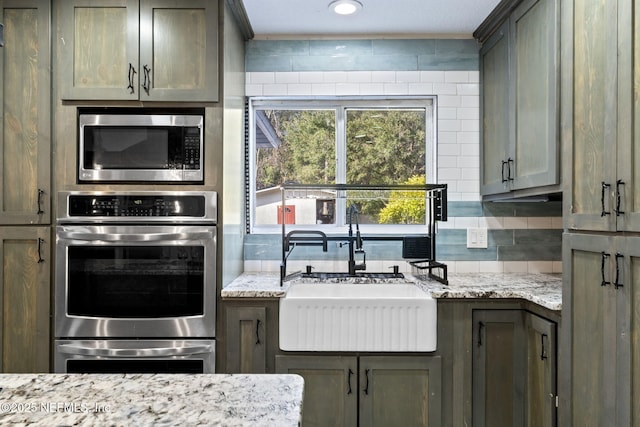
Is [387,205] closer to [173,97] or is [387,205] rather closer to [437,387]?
[437,387]

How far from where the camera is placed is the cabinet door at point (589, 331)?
1.21 meters

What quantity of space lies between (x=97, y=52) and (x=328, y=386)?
1929 mm

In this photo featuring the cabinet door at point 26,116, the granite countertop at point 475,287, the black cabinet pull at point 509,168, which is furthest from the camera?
the black cabinet pull at point 509,168

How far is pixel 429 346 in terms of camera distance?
→ 1.81 metres

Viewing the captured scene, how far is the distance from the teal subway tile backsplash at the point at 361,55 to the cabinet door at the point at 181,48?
1.92ft

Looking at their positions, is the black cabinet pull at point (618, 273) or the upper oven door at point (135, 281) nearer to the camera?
the black cabinet pull at point (618, 273)

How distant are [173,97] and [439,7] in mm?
1472

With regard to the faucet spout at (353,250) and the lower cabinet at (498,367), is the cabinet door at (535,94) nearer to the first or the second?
the lower cabinet at (498,367)

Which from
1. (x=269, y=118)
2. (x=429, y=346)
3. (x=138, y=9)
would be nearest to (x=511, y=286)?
(x=429, y=346)

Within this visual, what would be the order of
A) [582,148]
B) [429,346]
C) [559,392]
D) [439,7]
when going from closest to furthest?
[582,148] → [559,392] → [429,346] → [439,7]

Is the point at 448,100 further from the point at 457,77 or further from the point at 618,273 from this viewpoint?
the point at 618,273

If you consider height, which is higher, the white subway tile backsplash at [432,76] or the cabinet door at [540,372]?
the white subway tile backsplash at [432,76]

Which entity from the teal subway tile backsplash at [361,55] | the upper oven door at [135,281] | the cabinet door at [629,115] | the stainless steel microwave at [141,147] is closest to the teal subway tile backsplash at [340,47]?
the teal subway tile backsplash at [361,55]

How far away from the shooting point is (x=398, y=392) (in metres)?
1.81
